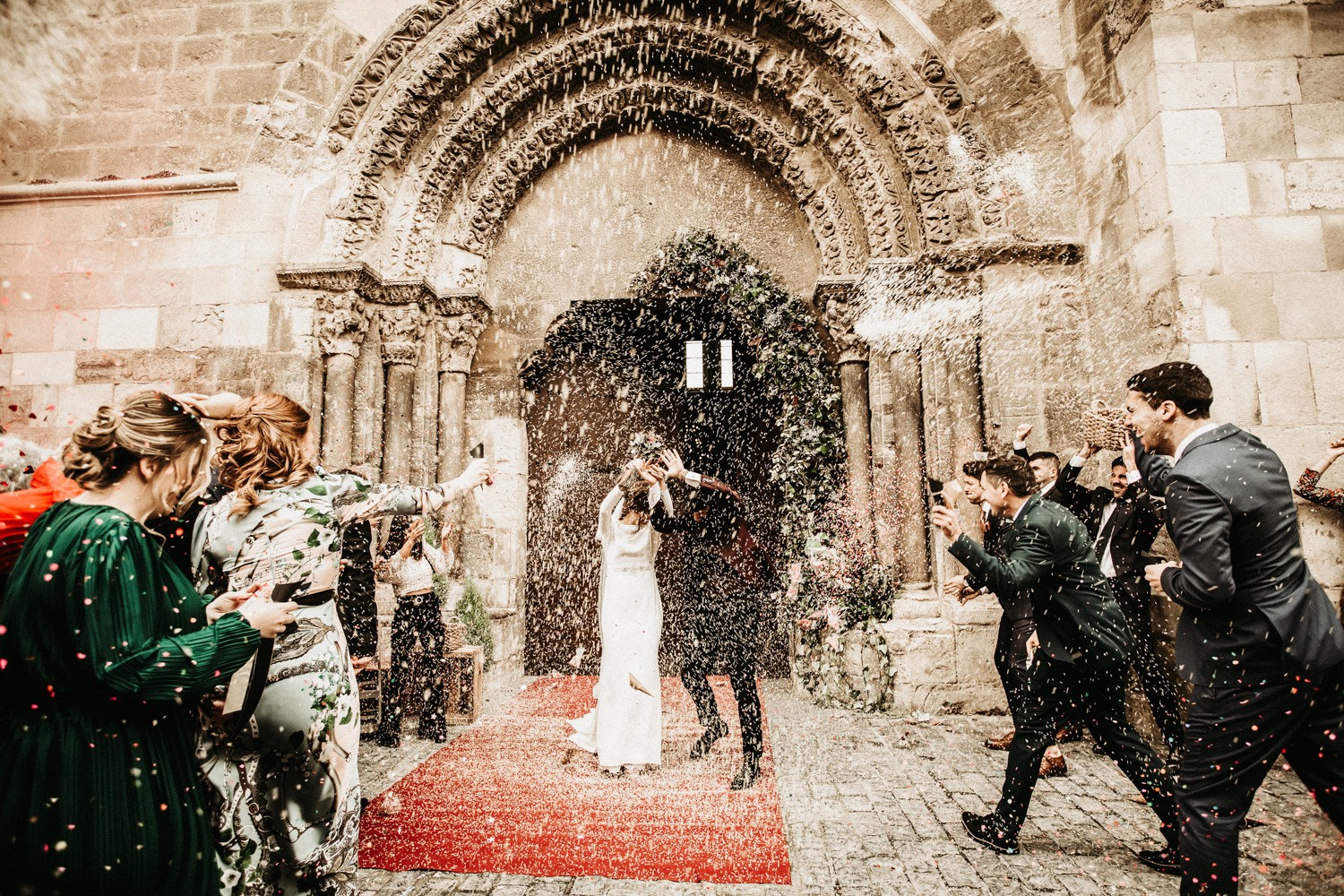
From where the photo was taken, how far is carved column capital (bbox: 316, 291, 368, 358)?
6.23 meters

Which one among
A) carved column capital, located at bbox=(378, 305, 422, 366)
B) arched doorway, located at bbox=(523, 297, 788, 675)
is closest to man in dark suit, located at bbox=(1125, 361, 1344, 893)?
arched doorway, located at bbox=(523, 297, 788, 675)

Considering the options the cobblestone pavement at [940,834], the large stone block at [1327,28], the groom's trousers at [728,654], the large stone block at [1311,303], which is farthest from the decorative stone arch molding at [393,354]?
the large stone block at [1327,28]

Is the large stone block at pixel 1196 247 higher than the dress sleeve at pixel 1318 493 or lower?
higher

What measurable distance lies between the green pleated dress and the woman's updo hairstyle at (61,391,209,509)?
0.35ft

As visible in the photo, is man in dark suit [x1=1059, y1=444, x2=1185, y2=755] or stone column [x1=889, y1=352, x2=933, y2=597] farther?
stone column [x1=889, y1=352, x2=933, y2=597]

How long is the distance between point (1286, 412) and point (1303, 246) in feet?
3.76

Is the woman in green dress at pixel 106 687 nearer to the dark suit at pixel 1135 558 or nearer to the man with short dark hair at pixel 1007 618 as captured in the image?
the man with short dark hair at pixel 1007 618

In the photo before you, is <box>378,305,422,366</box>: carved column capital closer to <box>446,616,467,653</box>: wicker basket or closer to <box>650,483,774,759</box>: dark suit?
<box>446,616,467,653</box>: wicker basket

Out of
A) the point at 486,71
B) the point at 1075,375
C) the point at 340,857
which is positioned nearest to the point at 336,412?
the point at 486,71

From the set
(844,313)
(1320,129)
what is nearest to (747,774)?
(844,313)

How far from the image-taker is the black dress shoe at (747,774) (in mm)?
3971

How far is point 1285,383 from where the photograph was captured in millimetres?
4391

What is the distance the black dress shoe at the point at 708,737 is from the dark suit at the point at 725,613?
4 centimetres

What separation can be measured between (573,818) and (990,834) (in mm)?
2095
